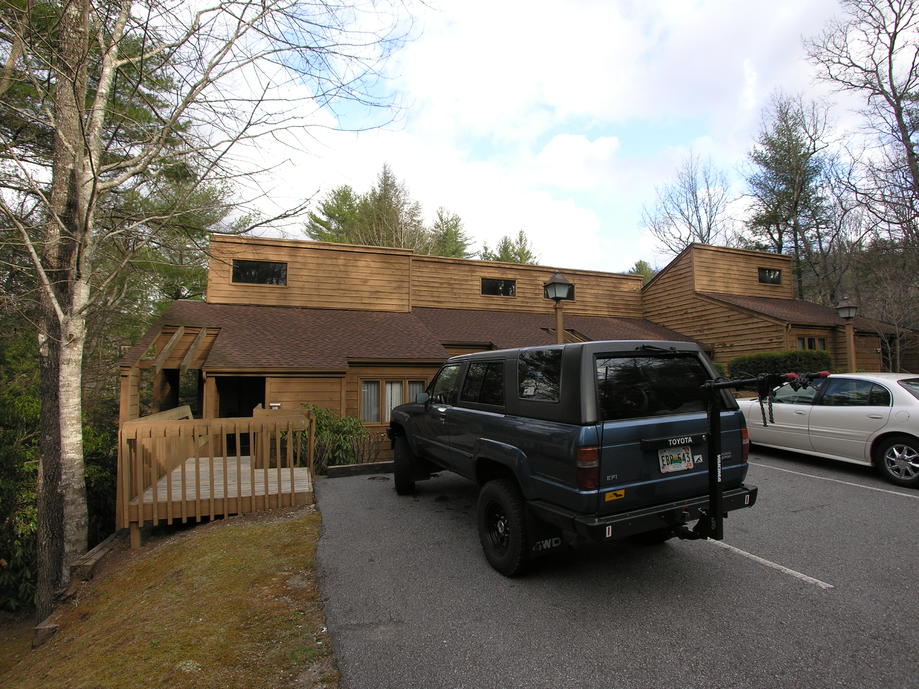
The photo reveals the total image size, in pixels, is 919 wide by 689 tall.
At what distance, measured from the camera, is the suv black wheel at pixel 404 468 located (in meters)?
6.32

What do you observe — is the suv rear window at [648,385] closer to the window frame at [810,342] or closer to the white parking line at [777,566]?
the white parking line at [777,566]

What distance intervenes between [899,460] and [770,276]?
16940 millimetres

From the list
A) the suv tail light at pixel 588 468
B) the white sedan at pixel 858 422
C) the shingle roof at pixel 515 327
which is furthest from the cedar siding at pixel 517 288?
the suv tail light at pixel 588 468

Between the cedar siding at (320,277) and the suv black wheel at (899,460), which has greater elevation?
the cedar siding at (320,277)

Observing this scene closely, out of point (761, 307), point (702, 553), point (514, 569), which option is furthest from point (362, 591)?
point (761, 307)

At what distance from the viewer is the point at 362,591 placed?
3.63 m

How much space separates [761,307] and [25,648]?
21.3 meters

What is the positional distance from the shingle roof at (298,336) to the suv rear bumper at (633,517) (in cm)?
888

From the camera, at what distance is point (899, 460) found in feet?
20.5

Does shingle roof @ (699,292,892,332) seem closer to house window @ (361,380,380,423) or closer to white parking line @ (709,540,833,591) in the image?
house window @ (361,380,380,423)

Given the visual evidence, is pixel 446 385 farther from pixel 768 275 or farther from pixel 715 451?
pixel 768 275

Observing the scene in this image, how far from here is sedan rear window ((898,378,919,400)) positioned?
6285 millimetres

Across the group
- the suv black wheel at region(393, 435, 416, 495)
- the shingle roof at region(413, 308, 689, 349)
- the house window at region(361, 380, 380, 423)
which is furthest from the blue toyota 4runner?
the shingle roof at region(413, 308, 689, 349)

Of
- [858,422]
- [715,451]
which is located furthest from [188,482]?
[858,422]
